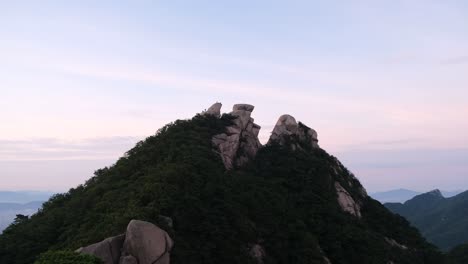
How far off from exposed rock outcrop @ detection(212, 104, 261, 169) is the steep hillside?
15cm

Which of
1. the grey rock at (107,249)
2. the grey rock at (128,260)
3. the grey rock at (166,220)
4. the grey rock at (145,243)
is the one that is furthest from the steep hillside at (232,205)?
the grey rock at (128,260)

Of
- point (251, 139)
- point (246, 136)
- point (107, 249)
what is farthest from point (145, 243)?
point (251, 139)

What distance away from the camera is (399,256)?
168ft

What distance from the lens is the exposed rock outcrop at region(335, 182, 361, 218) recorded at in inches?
2182

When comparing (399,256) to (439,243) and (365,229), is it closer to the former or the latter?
(365,229)

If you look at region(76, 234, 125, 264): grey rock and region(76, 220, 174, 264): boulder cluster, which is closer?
region(76, 234, 125, 264): grey rock

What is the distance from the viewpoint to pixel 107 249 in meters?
25.0

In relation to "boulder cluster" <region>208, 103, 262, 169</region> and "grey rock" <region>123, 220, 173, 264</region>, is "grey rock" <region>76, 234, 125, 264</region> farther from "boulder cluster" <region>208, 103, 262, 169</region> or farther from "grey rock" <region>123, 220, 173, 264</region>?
"boulder cluster" <region>208, 103, 262, 169</region>

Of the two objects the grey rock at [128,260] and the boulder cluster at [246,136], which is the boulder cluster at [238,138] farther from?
the grey rock at [128,260]

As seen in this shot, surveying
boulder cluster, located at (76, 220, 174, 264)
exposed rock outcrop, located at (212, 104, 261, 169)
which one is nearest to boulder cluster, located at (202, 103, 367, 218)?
exposed rock outcrop, located at (212, 104, 261, 169)

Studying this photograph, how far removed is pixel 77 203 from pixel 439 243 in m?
139

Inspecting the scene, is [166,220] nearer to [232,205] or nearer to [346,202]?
[232,205]

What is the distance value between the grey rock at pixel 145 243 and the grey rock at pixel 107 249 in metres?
0.44

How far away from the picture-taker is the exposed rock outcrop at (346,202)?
182 feet
